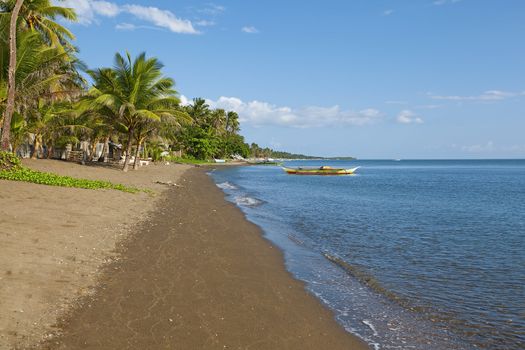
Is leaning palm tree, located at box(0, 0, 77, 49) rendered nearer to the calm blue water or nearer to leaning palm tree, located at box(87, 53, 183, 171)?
leaning palm tree, located at box(87, 53, 183, 171)

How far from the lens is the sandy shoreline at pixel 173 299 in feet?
16.3

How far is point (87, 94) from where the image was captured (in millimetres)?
29500

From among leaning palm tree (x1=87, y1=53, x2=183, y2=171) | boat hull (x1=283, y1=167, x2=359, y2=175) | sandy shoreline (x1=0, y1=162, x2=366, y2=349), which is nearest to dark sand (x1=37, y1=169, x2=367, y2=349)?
sandy shoreline (x1=0, y1=162, x2=366, y2=349)

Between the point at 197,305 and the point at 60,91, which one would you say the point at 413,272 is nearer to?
the point at 197,305

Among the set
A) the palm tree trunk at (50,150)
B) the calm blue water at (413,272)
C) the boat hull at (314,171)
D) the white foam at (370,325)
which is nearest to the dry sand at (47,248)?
the calm blue water at (413,272)

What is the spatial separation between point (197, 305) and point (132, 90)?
1001 inches

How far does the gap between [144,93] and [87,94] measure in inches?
169

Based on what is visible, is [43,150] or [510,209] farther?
[43,150]

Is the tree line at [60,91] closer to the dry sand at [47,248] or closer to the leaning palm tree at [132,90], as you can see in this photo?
the leaning palm tree at [132,90]

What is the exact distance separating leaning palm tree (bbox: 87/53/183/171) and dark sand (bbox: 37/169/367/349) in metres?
20.0

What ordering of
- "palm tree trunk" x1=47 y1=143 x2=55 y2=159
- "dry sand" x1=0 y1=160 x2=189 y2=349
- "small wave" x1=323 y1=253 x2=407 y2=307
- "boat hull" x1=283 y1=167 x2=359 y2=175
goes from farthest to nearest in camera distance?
"boat hull" x1=283 y1=167 x2=359 y2=175 → "palm tree trunk" x1=47 y1=143 x2=55 y2=159 → "small wave" x1=323 y1=253 x2=407 y2=307 → "dry sand" x1=0 y1=160 x2=189 y2=349

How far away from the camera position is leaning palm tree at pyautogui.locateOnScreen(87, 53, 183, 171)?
28062mm

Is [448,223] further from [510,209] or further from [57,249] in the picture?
[57,249]

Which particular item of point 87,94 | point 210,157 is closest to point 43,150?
point 87,94
